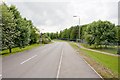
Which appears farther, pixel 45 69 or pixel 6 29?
pixel 6 29

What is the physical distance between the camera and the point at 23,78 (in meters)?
13.2

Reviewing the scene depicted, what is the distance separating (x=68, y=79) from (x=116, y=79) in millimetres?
3367

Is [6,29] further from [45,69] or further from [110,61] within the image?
[45,69]

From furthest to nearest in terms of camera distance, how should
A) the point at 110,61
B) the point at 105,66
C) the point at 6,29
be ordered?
the point at 6,29 < the point at 110,61 < the point at 105,66

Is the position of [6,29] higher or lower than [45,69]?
higher

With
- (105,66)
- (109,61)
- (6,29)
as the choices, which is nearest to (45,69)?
(105,66)

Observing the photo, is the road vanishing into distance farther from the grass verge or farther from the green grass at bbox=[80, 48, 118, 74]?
the green grass at bbox=[80, 48, 118, 74]

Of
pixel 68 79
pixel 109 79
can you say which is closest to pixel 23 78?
pixel 68 79

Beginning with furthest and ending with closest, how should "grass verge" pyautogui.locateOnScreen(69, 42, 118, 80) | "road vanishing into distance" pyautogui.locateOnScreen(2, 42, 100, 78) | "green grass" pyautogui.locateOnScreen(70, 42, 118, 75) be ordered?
"green grass" pyautogui.locateOnScreen(70, 42, 118, 75) < "grass verge" pyautogui.locateOnScreen(69, 42, 118, 80) < "road vanishing into distance" pyautogui.locateOnScreen(2, 42, 100, 78)

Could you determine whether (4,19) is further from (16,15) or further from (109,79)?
(109,79)

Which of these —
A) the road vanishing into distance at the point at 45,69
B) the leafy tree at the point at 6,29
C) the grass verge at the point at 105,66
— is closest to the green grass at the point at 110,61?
the grass verge at the point at 105,66

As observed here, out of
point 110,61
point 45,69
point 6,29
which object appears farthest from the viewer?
point 6,29

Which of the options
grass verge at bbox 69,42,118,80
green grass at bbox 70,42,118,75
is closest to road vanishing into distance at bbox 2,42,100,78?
grass verge at bbox 69,42,118,80

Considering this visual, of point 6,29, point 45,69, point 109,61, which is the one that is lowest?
point 109,61
